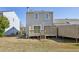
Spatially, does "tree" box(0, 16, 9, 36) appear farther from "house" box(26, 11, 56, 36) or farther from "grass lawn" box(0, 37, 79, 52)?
"house" box(26, 11, 56, 36)

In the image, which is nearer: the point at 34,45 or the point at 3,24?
the point at 3,24

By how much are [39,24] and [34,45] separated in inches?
16.7

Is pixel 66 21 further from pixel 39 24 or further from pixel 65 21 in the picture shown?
pixel 39 24

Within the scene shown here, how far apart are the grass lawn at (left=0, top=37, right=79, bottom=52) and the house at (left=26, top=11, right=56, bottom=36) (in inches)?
6.0

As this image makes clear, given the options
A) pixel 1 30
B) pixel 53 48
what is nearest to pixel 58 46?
pixel 53 48

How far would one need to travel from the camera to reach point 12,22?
5.09 meters

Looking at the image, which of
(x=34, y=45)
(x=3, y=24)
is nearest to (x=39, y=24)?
(x=34, y=45)

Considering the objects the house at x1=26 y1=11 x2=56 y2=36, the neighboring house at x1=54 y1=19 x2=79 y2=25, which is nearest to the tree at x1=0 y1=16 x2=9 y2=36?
the house at x1=26 y1=11 x2=56 y2=36

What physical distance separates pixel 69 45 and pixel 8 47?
1174 millimetres

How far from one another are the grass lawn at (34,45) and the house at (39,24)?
0.50 feet

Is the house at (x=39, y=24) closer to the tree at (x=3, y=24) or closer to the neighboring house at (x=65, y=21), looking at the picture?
the neighboring house at (x=65, y=21)

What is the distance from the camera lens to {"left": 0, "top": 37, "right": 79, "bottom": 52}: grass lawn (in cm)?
515

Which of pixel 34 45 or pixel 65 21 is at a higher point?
pixel 65 21
